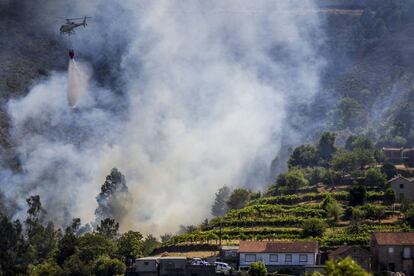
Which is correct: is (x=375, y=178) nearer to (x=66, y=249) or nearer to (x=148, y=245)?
(x=148, y=245)

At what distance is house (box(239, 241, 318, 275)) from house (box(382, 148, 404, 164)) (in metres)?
41.2

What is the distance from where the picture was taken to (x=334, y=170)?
477 ft

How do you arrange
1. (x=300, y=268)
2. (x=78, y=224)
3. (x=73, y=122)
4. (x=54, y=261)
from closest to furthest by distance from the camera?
(x=300, y=268) → (x=54, y=261) → (x=78, y=224) → (x=73, y=122)

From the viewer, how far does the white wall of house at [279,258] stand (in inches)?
4304

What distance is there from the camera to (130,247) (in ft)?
398

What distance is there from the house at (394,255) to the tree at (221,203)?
4752 cm

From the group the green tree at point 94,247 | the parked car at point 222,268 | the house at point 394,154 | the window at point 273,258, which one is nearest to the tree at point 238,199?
the house at point 394,154

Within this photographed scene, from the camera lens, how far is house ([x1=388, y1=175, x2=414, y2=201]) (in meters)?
134

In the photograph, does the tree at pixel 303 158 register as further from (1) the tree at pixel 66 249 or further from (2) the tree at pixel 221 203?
(1) the tree at pixel 66 249

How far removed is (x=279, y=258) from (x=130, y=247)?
18468 millimetres

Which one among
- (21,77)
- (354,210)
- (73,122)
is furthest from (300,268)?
(21,77)

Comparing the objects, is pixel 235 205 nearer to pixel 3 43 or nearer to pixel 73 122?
pixel 73 122

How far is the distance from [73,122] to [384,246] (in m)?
81.8

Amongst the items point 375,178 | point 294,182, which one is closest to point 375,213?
point 375,178
